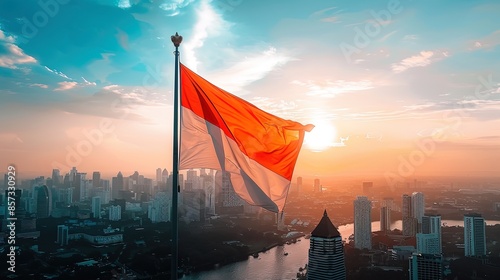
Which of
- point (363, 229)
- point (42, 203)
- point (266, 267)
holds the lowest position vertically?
point (266, 267)

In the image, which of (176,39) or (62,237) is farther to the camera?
(62,237)

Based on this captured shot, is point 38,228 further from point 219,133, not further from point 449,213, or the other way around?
point 449,213

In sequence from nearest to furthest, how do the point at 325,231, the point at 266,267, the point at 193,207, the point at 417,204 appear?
the point at 325,231, the point at 266,267, the point at 193,207, the point at 417,204

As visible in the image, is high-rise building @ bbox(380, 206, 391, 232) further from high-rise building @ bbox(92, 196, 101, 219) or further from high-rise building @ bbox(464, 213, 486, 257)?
high-rise building @ bbox(92, 196, 101, 219)

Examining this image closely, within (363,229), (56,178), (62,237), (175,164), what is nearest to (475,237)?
(363,229)

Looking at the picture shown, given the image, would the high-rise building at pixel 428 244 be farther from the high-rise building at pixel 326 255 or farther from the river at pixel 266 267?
the high-rise building at pixel 326 255

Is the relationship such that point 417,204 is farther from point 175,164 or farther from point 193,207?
point 175,164

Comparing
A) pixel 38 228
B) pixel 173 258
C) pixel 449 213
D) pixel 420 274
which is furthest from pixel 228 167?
pixel 449 213

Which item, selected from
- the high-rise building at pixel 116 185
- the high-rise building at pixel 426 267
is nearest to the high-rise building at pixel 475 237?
the high-rise building at pixel 426 267
